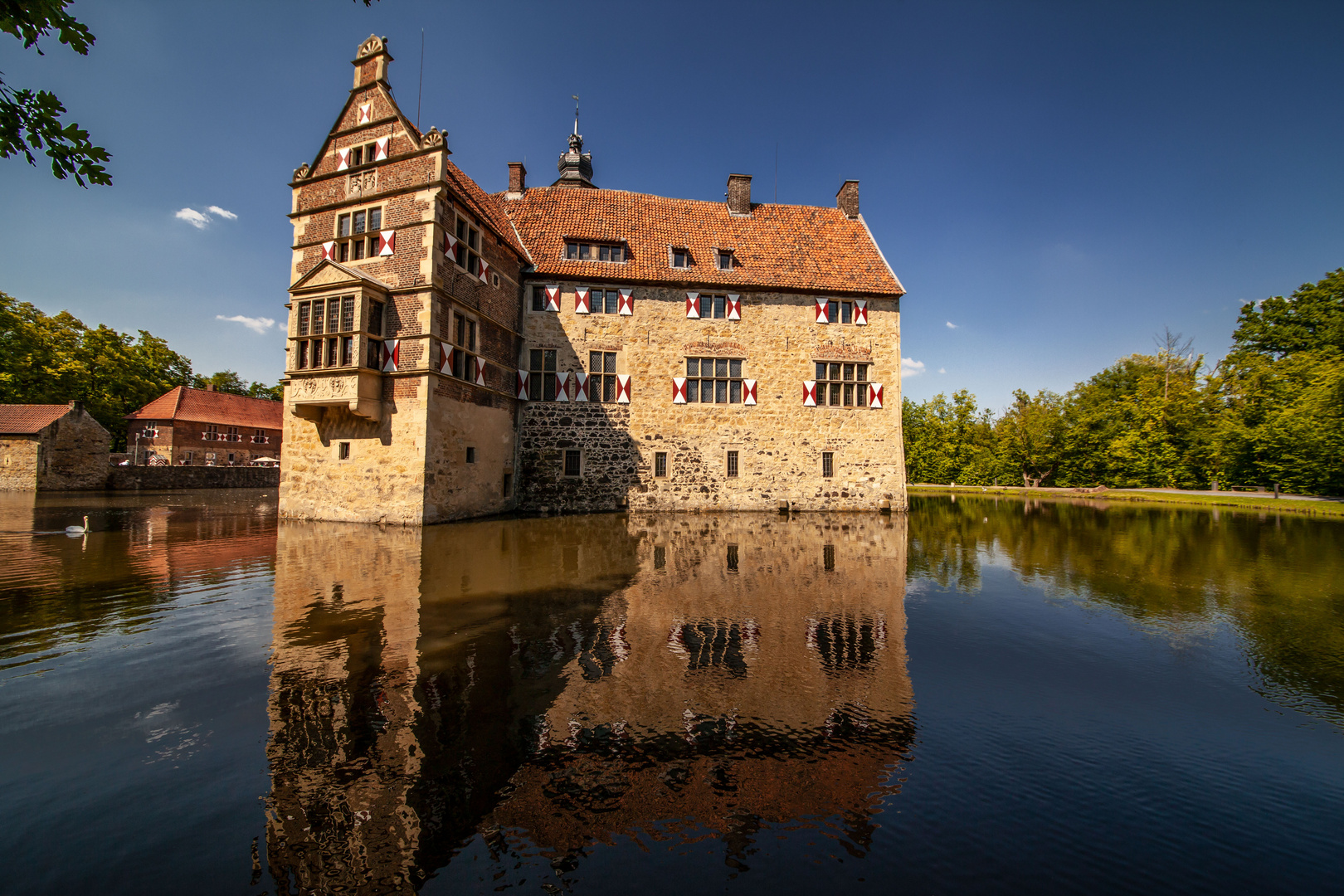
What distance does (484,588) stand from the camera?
7605mm

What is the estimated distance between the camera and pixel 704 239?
21.7 meters

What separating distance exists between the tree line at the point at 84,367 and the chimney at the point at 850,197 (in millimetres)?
41937

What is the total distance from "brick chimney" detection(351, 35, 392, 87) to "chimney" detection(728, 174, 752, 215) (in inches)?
532

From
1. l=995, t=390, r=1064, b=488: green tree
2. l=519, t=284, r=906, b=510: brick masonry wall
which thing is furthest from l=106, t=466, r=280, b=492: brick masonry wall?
l=995, t=390, r=1064, b=488: green tree

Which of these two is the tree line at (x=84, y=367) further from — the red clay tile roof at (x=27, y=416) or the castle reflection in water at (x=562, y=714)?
the castle reflection in water at (x=562, y=714)

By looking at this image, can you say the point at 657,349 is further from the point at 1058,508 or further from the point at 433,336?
the point at 1058,508

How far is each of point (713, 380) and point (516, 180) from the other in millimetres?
12504

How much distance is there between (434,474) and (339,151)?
11.0m

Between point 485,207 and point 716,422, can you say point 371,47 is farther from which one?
point 716,422

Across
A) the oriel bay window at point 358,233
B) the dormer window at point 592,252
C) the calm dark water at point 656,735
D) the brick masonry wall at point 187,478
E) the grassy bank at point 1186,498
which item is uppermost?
the dormer window at point 592,252

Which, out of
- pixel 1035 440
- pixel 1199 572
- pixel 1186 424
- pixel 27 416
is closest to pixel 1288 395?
pixel 1186 424

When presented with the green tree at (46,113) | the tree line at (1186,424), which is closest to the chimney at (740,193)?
the green tree at (46,113)

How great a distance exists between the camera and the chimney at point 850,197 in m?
23.7

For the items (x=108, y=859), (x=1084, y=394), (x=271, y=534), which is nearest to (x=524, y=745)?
(x=108, y=859)
